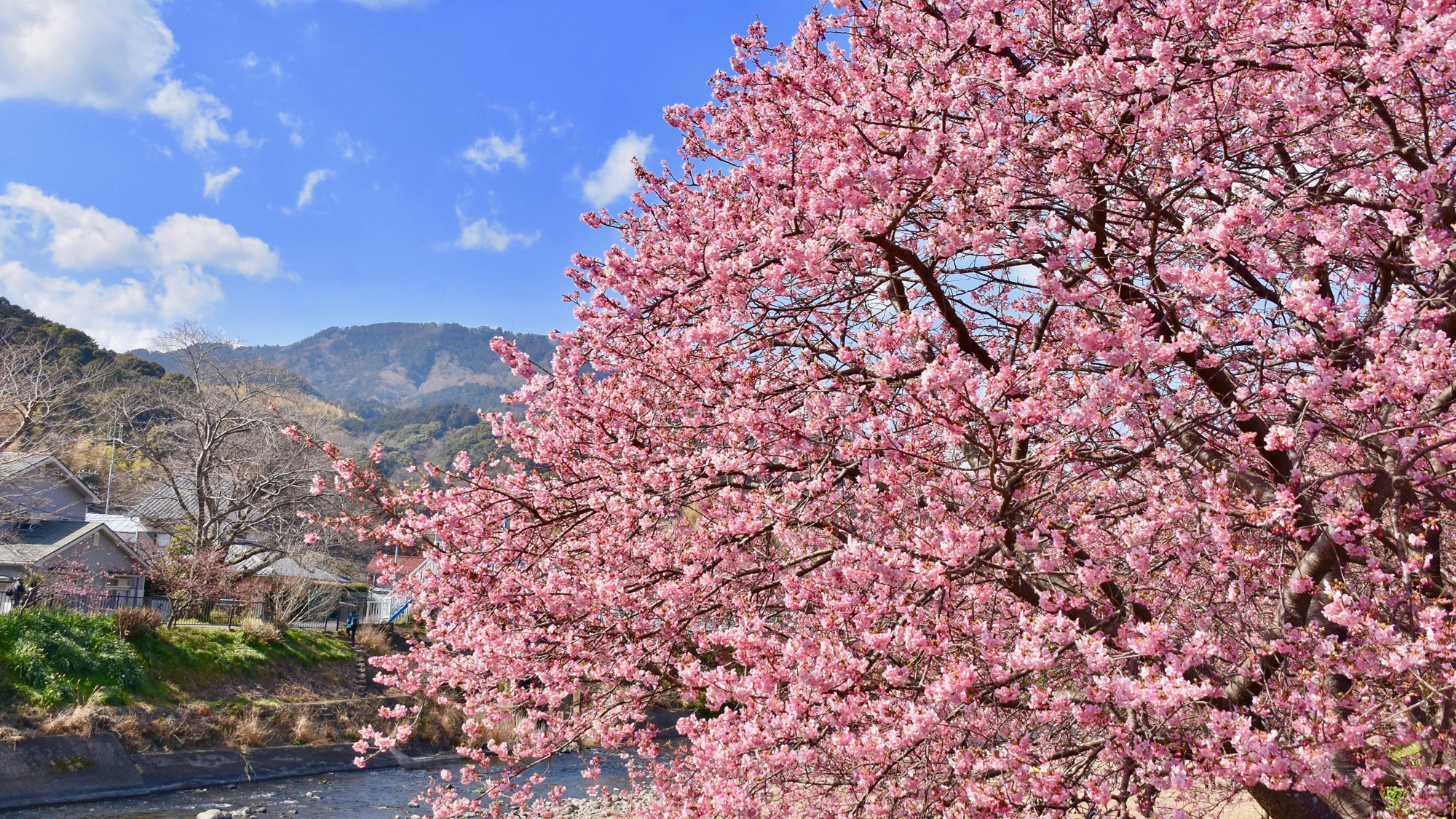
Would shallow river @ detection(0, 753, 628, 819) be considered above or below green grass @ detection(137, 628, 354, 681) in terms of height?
below

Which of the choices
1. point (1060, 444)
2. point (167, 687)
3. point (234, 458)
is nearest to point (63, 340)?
point (234, 458)

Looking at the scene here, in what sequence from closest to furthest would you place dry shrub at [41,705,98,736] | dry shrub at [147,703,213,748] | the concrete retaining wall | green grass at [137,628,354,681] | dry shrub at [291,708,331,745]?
the concrete retaining wall < dry shrub at [41,705,98,736] < dry shrub at [147,703,213,748] < green grass at [137,628,354,681] < dry shrub at [291,708,331,745]

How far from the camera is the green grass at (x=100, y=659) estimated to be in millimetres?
16320

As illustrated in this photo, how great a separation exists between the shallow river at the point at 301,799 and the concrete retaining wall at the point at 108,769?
257mm

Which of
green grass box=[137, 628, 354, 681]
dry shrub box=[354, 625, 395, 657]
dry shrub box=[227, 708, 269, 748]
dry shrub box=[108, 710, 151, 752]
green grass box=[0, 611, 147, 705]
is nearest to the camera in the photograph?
green grass box=[0, 611, 147, 705]

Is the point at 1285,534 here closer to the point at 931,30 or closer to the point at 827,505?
the point at 827,505

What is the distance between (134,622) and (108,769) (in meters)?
4.56

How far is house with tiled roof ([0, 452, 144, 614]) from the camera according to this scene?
21.8 metres

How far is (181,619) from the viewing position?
2486 centimetres

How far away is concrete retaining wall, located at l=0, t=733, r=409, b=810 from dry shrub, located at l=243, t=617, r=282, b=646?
486cm

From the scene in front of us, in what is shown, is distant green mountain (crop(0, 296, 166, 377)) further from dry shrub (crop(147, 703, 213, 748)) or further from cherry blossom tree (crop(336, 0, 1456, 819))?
cherry blossom tree (crop(336, 0, 1456, 819))

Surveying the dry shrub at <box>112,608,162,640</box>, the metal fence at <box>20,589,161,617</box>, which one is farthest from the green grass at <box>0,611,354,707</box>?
the metal fence at <box>20,589,161,617</box>

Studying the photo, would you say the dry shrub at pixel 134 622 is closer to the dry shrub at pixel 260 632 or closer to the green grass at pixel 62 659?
the green grass at pixel 62 659

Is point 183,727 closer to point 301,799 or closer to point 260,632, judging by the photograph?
point 301,799
